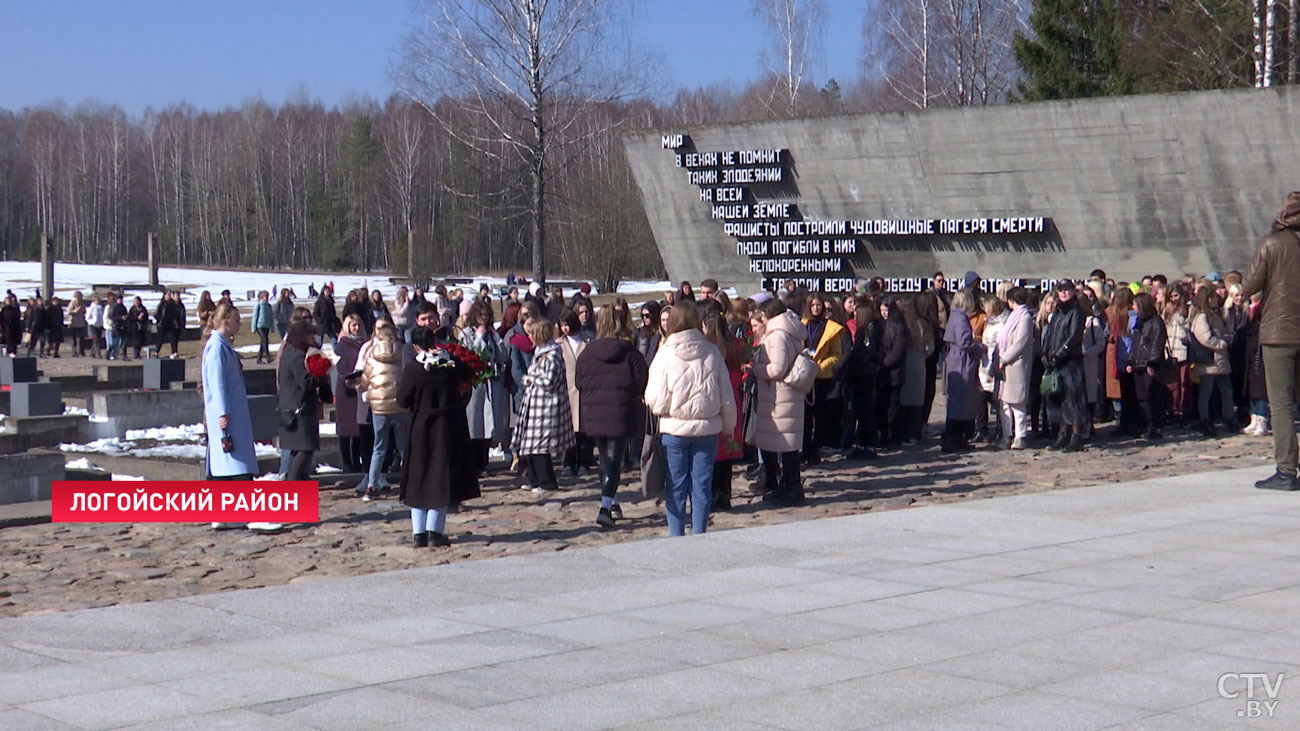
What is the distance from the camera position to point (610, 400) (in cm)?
1089

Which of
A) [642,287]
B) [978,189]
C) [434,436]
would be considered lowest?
[434,436]

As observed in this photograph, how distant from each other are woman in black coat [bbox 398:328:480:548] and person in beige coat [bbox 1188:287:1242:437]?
8648 mm

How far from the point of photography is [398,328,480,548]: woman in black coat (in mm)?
9797

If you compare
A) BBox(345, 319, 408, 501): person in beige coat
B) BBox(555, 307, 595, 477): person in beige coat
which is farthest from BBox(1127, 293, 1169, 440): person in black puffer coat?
BBox(345, 319, 408, 501): person in beige coat

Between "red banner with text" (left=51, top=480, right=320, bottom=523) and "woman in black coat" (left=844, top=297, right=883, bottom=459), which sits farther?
"woman in black coat" (left=844, top=297, right=883, bottom=459)

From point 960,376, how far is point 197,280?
71.6 m

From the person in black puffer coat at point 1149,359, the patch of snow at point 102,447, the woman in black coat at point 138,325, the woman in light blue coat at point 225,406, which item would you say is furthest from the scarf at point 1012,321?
the woman in black coat at point 138,325

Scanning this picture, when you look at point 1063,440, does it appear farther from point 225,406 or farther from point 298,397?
point 225,406

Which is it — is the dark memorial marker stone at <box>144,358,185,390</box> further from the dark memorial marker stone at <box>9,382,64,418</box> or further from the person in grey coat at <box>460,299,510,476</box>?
the person in grey coat at <box>460,299,510,476</box>

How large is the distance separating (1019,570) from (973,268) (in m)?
18.7

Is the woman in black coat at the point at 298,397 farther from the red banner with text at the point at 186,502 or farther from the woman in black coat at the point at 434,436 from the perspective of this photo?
the woman in black coat at the point at 434,436

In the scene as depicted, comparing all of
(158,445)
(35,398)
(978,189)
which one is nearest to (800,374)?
(158,445)

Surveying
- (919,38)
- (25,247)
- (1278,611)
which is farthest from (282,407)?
(25,247)

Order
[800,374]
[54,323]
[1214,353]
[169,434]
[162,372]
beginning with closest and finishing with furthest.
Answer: [800,374] < [1214,353] < [169,434] < [162,372] < [54,323]
